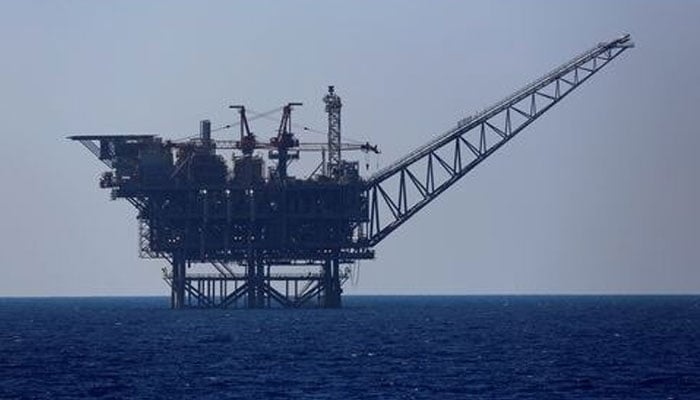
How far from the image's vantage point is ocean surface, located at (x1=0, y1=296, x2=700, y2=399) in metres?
83.5

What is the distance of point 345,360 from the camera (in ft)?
338

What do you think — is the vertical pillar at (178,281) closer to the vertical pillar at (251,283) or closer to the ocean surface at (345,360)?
the ocean surface at (345,360)

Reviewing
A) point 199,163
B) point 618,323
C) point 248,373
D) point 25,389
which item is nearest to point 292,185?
point 199,163

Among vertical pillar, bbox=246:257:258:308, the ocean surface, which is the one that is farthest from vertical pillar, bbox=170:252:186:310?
vertical pillar, bbox=246:257:258:308

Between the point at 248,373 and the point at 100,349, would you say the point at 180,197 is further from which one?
the point at 248,373

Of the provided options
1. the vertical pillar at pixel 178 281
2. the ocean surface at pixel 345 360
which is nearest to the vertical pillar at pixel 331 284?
the ocean surface at pixel 345 360

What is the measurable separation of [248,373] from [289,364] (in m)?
6.36

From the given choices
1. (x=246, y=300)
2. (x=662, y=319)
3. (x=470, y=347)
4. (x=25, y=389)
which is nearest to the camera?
(x=25, y=389)

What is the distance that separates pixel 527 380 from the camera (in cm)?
8856

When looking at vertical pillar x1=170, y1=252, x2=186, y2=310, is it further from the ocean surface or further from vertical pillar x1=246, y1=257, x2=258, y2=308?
A: vertical pillar x1=246, y1=257, x2=258, y2=308

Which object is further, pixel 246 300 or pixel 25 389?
pixel 246 300

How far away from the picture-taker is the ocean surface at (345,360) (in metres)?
83.5

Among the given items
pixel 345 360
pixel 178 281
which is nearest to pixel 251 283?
pixel 178 281

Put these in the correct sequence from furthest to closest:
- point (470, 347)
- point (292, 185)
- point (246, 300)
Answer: point (246, 300) → point (292, 185) → point (470, 347)
